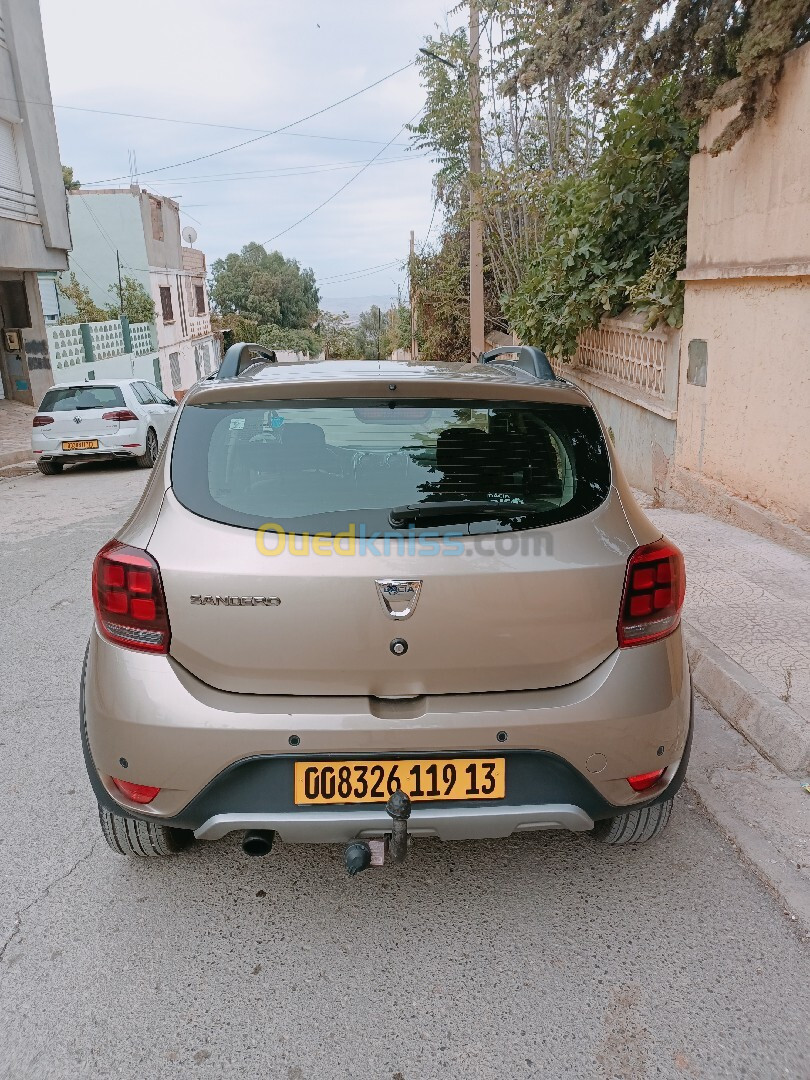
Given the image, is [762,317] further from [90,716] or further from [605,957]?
[90,716]

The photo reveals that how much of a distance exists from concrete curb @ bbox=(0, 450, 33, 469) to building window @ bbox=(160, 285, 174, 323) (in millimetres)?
19671

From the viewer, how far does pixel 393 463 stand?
2.48 meters

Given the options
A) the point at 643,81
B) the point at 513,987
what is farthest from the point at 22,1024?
the point at 643,81

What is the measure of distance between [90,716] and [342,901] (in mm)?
971

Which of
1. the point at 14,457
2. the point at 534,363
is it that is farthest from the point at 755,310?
the point at 14,457

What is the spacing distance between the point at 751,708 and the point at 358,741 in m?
2.21

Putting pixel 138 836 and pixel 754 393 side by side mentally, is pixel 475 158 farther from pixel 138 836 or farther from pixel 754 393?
pixel 138 836

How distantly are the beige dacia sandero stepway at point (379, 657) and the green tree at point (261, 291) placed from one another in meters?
53.3

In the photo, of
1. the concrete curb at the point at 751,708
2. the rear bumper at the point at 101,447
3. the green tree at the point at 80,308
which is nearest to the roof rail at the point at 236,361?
the concrete curb at the point at 751,708

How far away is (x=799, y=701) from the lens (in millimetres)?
3639

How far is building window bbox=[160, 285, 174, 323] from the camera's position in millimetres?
33531

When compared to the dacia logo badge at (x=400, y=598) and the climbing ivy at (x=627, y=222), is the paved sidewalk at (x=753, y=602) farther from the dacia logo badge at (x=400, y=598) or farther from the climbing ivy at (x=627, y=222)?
the climbing ivy at (x=627, y=222)

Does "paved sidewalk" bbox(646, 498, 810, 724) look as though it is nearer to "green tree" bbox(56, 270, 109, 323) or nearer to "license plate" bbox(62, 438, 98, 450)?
"license plate" bbox(62, 438, 98, 450)

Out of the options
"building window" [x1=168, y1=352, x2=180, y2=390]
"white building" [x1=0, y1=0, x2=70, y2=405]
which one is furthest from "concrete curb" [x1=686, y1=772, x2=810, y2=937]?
"building window" [x1=168, y1=352, x2=180, y2=390]
